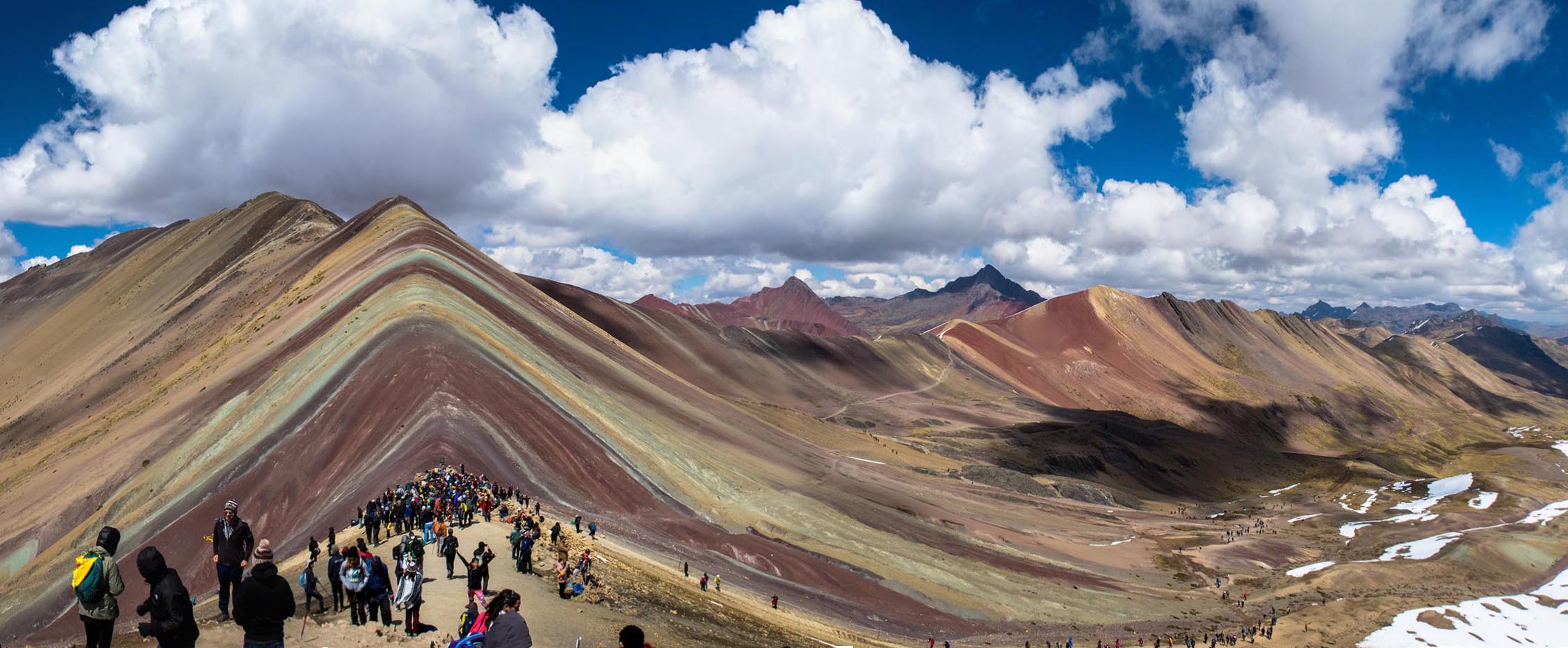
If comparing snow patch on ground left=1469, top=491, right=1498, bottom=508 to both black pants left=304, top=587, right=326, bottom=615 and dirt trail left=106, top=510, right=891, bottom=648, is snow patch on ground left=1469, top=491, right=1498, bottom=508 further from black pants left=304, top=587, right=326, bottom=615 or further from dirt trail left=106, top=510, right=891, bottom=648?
black pants left=304, top=587, right=326, bottom=615

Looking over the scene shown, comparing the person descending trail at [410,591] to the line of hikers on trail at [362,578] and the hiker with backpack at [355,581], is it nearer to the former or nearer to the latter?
the line of hikers on trail at [362,578]

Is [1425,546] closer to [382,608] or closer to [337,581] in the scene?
[382,608]

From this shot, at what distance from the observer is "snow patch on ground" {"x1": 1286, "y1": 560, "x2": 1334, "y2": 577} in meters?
88.6

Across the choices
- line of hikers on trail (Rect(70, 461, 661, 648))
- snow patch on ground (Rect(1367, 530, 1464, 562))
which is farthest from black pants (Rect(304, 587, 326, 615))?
snow patch on ground (Rect(1367, 530, 1464, 562))

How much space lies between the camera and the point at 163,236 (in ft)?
575

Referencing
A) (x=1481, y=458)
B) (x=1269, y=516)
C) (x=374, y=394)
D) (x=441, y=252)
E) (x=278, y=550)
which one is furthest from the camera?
(x=1481, y=458)

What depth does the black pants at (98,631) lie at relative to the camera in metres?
12.7

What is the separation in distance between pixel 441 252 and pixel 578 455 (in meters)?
54.9

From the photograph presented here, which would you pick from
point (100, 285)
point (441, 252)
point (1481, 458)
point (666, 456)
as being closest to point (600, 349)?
point (441, 252)

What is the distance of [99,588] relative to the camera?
41.0 feet

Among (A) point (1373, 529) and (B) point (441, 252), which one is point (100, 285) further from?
(A) point (1373, 529)

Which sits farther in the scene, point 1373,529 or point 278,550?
point 1373,529

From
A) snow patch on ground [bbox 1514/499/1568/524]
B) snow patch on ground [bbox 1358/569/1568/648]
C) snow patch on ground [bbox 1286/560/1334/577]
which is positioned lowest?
snow patch on ground [bbox 1358/569/1568/648]

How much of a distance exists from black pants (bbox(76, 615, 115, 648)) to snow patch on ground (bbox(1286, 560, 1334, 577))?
102 m
